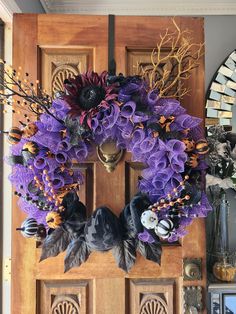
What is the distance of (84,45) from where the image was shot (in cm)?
147

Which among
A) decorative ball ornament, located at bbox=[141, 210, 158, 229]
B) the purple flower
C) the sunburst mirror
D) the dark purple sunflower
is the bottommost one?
decorative ball ornament, located at bbox=[141, 210, 158, 229]

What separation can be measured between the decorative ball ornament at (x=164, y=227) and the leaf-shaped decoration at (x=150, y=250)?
161 mm

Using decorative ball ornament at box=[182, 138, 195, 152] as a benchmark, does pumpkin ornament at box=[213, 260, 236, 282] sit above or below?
below

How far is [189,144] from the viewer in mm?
1266

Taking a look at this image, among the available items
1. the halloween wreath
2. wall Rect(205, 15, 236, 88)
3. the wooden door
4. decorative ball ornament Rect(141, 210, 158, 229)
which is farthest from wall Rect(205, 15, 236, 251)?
decorative ball ornament Rect(141, 210, 158, 229)

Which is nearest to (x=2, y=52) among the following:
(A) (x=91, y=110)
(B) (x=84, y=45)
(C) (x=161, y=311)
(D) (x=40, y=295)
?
(B) (x=84, y=45)

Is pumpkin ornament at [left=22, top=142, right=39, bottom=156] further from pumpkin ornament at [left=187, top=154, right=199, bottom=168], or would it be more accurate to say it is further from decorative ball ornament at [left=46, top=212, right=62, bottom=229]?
pumpkin ornament at [left=187, top=154, right=199, bottom=168]

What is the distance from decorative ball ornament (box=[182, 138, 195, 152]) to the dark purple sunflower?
0.31 meters

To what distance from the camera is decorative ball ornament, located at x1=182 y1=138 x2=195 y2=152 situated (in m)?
1.26

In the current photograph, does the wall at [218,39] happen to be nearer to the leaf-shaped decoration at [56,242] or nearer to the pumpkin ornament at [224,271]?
the pumpkin ornament at [224,271]

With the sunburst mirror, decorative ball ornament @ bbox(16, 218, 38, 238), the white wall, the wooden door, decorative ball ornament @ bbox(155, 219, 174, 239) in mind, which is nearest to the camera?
decorative ball ornament @ bbox(155, 219, 174, 239)

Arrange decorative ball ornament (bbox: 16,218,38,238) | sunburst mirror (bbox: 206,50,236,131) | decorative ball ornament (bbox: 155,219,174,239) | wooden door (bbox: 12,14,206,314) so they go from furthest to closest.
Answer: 1. sunburst mirror (bbox: 206,50,236,131)
2. wooden door (bbox: 12,14,206,314)
3. decorative ball ornament (bbox: 16,218,38,238)
4. decorative ball ornament (bbox: 155,219,174,239)

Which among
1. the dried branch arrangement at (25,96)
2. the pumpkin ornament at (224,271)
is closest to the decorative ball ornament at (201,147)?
the dried branch arrangement at (25,96)

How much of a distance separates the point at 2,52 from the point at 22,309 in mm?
1300
